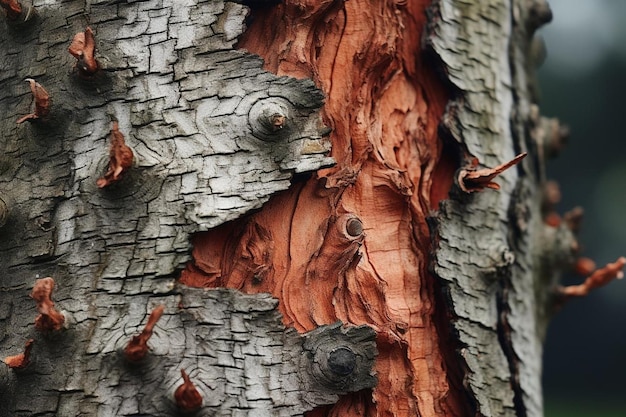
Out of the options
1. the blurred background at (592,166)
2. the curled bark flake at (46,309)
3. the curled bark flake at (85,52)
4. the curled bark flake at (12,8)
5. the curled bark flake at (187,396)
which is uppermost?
the blurred background at (592,166)

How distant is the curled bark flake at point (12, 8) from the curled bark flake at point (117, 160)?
0.99 ft

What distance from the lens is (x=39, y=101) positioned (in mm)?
1197

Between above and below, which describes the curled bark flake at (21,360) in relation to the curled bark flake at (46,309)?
below

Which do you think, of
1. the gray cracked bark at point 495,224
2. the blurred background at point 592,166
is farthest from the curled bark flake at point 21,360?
the blurred background at point 592,166

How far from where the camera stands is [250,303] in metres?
1.12

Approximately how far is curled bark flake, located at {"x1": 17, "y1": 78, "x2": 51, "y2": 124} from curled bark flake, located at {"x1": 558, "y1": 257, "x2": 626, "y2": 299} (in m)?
1.10

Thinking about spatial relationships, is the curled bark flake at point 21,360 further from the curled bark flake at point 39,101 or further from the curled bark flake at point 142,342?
the curled bark flake at point 39,101

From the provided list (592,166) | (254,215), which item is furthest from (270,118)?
(592,166)

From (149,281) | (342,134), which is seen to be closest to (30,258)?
(149,281)

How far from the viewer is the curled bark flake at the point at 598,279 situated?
5.61 ft

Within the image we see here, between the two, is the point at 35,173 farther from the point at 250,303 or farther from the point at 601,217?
the point at 601,217

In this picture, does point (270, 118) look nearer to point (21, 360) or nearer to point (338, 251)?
point (338, 251)

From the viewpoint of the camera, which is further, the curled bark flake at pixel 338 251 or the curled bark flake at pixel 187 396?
the curled bark flake at pixel 338 251

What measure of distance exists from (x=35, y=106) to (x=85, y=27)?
0.48 feet
